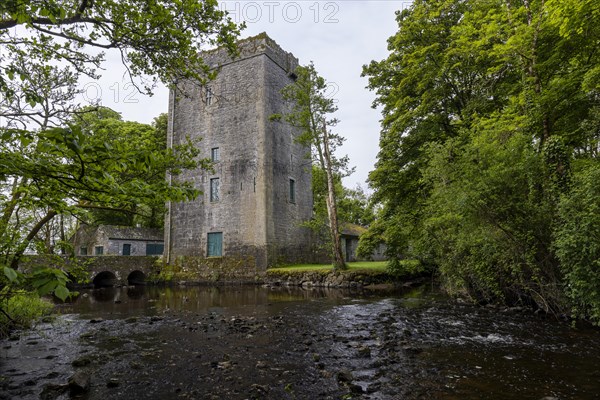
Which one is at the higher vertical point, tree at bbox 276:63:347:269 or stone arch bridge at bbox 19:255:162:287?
tree at bbox 276:63:347:269

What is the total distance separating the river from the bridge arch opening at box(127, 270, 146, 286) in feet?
55.2

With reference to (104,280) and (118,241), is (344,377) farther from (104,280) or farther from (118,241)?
(118,241)

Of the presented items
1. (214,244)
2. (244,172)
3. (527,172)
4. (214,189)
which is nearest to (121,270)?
(214,244)

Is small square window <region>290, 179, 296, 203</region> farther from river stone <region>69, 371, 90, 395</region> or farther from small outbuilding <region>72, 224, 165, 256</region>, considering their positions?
river stone <region>69, 371, 90, 395</region>

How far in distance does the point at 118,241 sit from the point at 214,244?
1230cm

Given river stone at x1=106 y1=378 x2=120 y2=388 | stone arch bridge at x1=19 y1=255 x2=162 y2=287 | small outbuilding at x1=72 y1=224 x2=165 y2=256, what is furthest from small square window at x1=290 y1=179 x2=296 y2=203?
river stone at x1=106 y1=378 x2=120 y2=388

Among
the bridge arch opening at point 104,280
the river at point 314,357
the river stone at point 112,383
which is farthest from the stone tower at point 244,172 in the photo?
the river stone at point 112,383

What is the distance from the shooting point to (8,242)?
5082mm

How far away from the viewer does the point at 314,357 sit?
19.0 feet

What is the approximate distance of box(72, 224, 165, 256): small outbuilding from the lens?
31.1 metres

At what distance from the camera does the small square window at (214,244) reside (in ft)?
80.2

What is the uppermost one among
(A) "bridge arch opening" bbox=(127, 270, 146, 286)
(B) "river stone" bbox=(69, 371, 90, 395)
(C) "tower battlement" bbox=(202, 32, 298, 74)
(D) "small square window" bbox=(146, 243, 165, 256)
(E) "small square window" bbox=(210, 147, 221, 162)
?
(C) "tower battlement" bbox=(202, 32, 298, 74)

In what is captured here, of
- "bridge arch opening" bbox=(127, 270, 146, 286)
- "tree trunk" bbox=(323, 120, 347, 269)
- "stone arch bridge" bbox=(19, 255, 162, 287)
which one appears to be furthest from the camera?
"bridge arch opening" bbox=(127, 270, 146, 286)

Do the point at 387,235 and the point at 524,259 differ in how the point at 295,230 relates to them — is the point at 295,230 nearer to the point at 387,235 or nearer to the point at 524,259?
the point at 387,235
